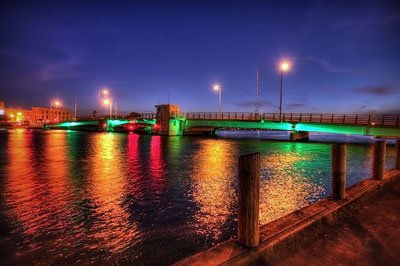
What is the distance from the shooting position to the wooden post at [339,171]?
602cm

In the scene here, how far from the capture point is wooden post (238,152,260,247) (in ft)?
12.5

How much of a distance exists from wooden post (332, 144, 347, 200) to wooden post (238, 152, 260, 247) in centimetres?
334

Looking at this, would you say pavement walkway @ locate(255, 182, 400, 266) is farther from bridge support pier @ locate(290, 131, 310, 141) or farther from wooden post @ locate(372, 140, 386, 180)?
bridge support pier @ locate(290, 131, 310, 141)

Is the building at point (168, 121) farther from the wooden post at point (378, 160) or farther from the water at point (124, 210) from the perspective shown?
the wooden post at point (378, 160)

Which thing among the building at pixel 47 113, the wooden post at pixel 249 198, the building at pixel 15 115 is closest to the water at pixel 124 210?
the wooden post at pixel 249 198

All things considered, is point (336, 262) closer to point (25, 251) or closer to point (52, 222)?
point (25, 251)

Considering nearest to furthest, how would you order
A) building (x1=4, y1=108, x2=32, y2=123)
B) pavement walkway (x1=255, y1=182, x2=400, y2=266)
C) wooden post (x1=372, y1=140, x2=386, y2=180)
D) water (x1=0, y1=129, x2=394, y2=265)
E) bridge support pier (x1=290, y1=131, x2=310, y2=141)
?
pavement walkway (x1=255, y1=182, x2=400, y2=266) < water (x1=0, y1=129, x2=394, y2=265) < wooden post (x1=372, y1=140, x2=386, y2=180) < bridge support pier (x1=290, y1=131, x2=310, y2=141) < building (x1=4, y1=108, x2=32, y2=123)

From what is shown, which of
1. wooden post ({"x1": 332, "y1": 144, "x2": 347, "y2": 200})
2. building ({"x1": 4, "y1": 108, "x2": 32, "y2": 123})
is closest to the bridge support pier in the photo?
wooden post ({"x1": 332, "y1": 144, "x2": 347, "y2": 200})

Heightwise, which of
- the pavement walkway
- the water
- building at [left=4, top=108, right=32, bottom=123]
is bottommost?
the water

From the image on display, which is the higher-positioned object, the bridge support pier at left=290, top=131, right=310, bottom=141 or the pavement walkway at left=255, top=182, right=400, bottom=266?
the pavement walkway at left=255, top=182, right=400, bottom=266

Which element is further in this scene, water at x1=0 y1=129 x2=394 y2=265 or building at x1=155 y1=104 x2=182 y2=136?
building at x1=155 y1=104 x2=182 y2=136

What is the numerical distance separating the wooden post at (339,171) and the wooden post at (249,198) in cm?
334

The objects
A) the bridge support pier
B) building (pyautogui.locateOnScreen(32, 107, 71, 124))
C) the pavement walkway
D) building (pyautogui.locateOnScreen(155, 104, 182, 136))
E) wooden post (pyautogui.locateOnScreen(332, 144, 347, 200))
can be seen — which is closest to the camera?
the pavement walkway

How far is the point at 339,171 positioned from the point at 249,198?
3491 millimetres
